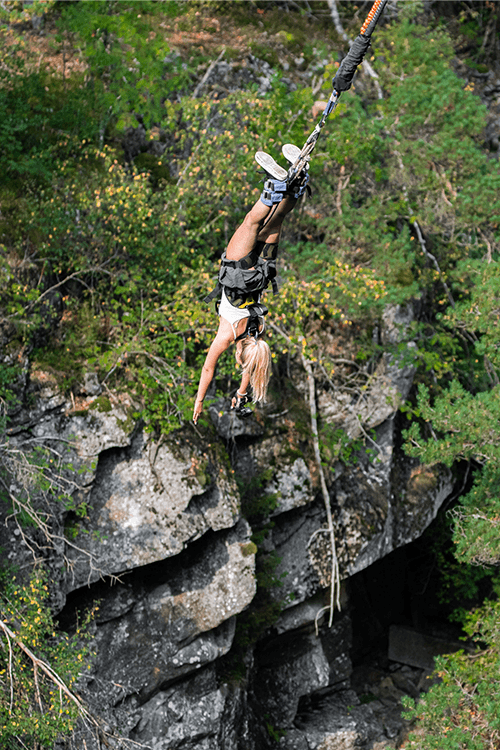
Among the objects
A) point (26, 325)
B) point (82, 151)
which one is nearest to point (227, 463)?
point (26, 325)

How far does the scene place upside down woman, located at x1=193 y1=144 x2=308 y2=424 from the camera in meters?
4.16

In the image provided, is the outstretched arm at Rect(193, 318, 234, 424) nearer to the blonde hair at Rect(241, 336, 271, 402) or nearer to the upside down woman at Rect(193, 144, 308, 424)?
the upside down woman at Rect(193, 144, 308, 424)

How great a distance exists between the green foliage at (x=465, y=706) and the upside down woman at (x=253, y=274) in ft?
18.8

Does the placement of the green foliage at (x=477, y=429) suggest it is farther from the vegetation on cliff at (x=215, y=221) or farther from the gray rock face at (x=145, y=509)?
the gray rock face at (x=145, y=509)

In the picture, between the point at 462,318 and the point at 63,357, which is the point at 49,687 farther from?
the point at 462,318

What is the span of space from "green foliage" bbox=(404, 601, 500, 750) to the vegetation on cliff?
6cm

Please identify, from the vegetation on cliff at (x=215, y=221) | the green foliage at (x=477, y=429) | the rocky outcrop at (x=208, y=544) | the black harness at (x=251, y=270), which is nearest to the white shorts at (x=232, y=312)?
the black harness at (x=251, y=270)

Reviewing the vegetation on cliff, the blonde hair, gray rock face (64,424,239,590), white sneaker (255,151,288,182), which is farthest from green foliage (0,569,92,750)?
white sneaker (255,151,288,182)

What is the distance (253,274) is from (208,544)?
18.3ft

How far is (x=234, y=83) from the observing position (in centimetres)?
1191

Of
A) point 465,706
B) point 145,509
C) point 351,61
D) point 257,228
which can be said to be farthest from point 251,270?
point 465,706

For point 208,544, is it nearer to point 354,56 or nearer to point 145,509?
point 145,509

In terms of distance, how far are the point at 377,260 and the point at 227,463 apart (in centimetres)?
392

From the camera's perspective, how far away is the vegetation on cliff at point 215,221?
891cm
